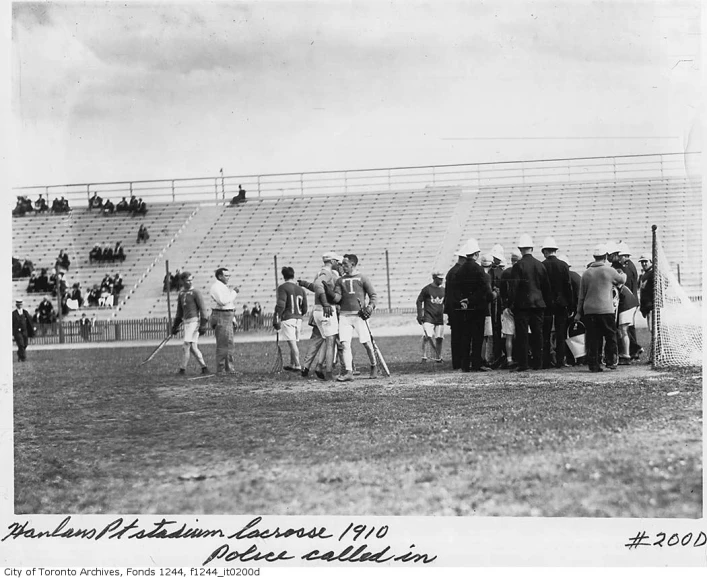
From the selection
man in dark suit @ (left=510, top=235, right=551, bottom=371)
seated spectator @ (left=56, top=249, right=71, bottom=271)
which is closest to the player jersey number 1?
man in dark suit @ (left=510, top=235, right=551, bottom=371)

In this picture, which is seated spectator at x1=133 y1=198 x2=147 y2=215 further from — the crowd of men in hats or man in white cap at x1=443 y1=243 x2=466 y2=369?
man in white cap at x1=443 y1=243 x2=466 y2=369

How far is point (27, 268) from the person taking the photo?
26516 millimetres

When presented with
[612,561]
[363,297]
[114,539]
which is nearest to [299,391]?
[363,297]

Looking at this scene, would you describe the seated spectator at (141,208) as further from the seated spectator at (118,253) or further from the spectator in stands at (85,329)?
the spectator in stands at (85,329)

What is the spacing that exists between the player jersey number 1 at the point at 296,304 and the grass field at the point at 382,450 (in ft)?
9.46

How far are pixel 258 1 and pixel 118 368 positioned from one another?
8781 millimetres

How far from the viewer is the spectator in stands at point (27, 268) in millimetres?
26344

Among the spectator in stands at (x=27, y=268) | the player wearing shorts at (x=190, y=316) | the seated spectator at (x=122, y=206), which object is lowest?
the player wearing shorts at (x=190, y=316)

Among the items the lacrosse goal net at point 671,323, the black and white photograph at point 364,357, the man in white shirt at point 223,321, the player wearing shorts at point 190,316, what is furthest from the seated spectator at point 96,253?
the lacrosse goal net at point 671,323

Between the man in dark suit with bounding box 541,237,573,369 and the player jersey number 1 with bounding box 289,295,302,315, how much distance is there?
392 centimetres

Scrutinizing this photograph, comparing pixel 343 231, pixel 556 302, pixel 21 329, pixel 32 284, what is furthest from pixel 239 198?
pixel 556 302

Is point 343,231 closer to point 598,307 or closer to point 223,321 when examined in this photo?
point 223,321

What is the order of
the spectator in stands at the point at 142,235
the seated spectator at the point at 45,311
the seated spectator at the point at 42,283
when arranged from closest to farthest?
the seated spectator at the point at 42,283
the seated spectator at the point at 45,311
the spectator in stands at the point at 142,235

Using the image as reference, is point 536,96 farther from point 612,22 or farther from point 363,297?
point 363,297
